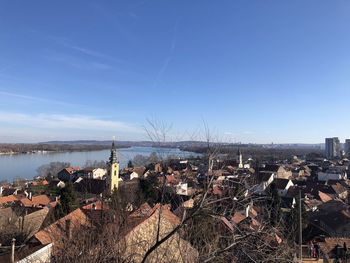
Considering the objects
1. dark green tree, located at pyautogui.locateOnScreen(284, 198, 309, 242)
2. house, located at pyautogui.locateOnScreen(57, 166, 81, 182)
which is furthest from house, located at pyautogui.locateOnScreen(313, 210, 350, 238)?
house, located at pyautogui.locateOnScreen(57, 166, 81, 182)

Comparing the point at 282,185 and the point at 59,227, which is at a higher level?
the point at 59,227

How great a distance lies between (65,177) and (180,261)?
184ft

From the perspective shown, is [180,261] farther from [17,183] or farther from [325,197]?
[17,183]

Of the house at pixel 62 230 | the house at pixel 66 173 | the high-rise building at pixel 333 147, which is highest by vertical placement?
the high-rise building at pixel 333 147

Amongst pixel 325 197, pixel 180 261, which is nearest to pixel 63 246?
pixel 180 261

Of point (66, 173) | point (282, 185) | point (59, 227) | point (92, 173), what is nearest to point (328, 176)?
point (282, 185)

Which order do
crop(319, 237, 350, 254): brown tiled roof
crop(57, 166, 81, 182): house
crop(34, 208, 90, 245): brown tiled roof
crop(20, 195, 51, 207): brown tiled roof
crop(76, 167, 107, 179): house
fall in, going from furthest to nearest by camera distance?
crop(57, 166, 81, 182): house
crop(76, 167, 107, 179): house
crop(20, 195, 51, 207): brown tiled roof
crop(319, 237, 350, 254): brown tiled roof
crop(34, 208, 90, 245): brown tiled roof

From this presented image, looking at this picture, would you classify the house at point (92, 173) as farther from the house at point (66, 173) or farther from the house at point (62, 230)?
the house at point (62, 230)

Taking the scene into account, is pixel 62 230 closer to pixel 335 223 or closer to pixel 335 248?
pixel 335 248

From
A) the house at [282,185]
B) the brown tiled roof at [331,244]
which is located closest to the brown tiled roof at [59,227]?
the brown tiled roof at [331,244]

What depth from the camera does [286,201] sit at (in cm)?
2964

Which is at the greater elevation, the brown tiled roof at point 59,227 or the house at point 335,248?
the brown tiled roof at point 59,227

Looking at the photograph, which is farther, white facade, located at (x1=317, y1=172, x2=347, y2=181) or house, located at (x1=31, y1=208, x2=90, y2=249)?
white facade, located at (x1=317, y1=172, x2=347, y2=181)

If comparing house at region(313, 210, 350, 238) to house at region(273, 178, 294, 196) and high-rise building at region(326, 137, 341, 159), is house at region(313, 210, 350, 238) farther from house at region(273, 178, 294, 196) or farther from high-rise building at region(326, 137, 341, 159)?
high-rise building at region(326, 137, 341, 159)
